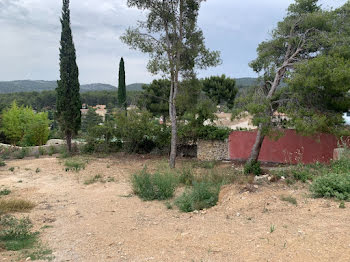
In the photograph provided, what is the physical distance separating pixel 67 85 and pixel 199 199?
12152mm

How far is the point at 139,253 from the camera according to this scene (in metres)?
3.97

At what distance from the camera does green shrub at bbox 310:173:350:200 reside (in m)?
5.48

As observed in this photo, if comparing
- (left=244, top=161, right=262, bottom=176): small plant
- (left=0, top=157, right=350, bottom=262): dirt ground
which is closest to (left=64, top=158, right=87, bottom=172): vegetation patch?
(left=0, top=157, right=350, bottom=262): dirt ground

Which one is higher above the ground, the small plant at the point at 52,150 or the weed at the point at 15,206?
the weed at the point at 15,206

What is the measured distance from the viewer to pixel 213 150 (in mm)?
14672

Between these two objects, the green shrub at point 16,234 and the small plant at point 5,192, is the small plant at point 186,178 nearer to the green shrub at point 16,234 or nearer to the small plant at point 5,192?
the green shrub at point 16,234

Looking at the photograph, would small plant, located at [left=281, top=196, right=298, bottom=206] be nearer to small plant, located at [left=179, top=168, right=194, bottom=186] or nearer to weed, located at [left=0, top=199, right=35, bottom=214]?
small plant, located at [left=179, top=168, right=194, bottom=186]

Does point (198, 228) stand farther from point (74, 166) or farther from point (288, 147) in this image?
point (288, 147)

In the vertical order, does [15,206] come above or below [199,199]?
below

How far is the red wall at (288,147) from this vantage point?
1223 centimetres

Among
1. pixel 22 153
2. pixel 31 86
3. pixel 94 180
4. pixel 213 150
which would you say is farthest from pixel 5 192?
pixel 31 86

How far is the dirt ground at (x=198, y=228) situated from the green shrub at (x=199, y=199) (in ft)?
0.56

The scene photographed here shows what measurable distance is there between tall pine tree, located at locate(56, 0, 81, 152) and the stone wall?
6.90 meters

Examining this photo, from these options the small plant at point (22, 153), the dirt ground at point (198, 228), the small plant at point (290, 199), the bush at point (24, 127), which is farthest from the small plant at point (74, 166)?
the bush at point (24, 127)
